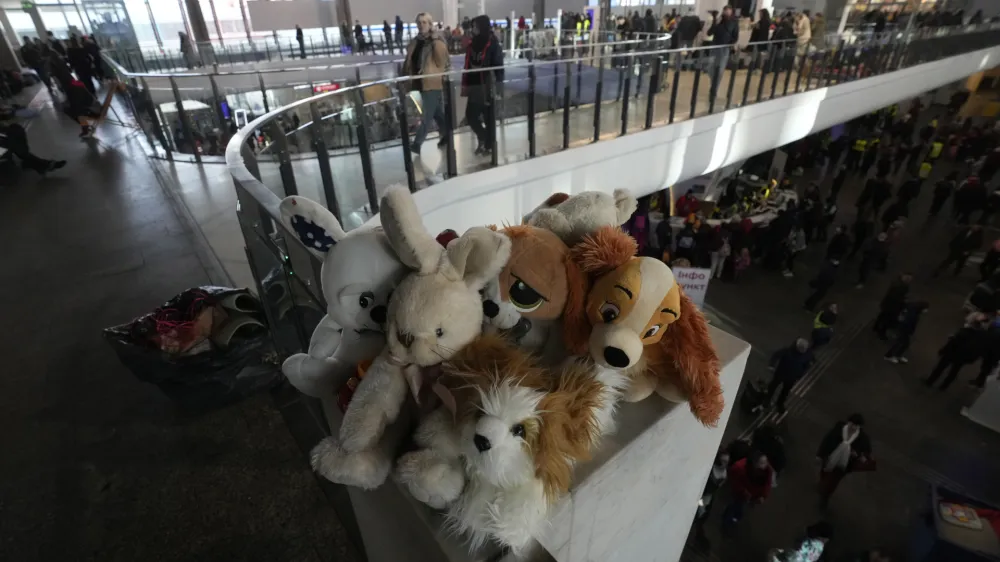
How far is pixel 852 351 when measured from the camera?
748 cm

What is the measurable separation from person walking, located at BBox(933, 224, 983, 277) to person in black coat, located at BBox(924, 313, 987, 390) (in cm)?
306

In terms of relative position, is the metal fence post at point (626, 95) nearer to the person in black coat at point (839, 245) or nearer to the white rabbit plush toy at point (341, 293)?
the person in black coat at point (839, 245)

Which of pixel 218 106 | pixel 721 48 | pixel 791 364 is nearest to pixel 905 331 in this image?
pixel 791 364

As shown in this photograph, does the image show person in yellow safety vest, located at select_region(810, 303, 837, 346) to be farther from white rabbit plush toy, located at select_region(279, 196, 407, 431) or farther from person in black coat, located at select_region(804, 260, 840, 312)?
white rabbit plush toy, located at select_region(279, 196, 407, 431)

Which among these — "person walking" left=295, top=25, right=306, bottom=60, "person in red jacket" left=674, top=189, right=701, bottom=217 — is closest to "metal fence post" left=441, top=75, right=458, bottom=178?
"person in red jacket" left=674, top=189, right=701, bottom=217

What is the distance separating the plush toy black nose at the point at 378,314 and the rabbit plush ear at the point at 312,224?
293mm

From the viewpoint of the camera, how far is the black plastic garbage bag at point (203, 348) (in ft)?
7.61

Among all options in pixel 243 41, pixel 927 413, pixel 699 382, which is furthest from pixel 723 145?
pixel 243 41

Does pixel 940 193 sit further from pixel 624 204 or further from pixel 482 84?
pixel 624 204

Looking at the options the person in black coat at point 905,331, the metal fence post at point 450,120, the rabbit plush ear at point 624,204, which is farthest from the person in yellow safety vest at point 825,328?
the rabbit plush ear at point 624,204

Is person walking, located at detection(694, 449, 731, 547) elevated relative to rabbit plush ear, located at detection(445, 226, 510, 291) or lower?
lower

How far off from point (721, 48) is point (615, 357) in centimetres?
834

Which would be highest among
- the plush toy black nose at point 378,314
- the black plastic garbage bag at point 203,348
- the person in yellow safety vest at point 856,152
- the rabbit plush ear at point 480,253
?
the rabbit plush ear at point 480,253

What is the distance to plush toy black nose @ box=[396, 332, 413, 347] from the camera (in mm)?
1104
